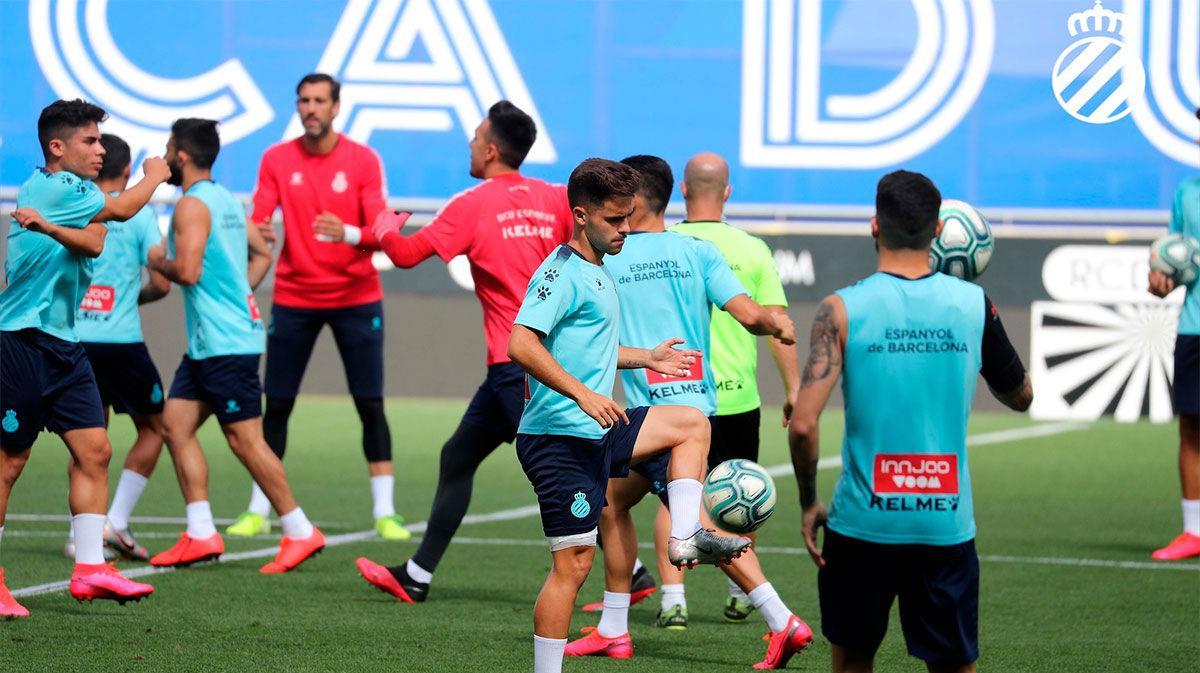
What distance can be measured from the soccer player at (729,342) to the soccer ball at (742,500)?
168 cm

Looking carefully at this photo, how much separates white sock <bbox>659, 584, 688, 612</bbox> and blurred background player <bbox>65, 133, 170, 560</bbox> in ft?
9.92

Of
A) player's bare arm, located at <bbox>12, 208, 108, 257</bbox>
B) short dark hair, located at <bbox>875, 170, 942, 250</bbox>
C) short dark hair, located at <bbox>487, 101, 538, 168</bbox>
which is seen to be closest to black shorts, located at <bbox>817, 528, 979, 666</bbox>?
short dark hair, located at <bbox>875, 170, 942, 250</bbox>

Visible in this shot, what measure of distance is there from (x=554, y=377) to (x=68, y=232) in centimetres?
265

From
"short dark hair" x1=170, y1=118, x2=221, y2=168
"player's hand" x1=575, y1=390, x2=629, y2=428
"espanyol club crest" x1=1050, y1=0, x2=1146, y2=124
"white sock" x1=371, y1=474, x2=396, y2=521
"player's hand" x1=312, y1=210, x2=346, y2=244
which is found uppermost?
"espanyol club crest" x1=1050, y1=0, x2=1146, y2=124

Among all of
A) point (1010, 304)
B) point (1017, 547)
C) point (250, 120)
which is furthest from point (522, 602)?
point (250, 120)

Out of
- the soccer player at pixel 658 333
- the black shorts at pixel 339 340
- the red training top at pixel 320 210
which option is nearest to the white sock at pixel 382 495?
the black shorts at pixel 339 340

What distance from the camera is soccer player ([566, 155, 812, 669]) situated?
6.91 meters

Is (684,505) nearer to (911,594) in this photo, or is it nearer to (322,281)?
(911,594)

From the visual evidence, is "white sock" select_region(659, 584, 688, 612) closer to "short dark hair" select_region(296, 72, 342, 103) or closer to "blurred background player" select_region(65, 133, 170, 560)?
"blurred background player" select_region(65, 133, 170, 560)

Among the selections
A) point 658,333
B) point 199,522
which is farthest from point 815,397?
point 199,522

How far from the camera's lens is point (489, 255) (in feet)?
26.0

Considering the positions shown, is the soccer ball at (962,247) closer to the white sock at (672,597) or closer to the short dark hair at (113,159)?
the white sock at (672,597)

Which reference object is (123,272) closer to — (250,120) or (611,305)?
(611,305)

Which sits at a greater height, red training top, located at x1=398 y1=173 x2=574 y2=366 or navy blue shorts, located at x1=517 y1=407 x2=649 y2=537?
red training top, located at x1=398 y1=173 x2=574 y2=366
